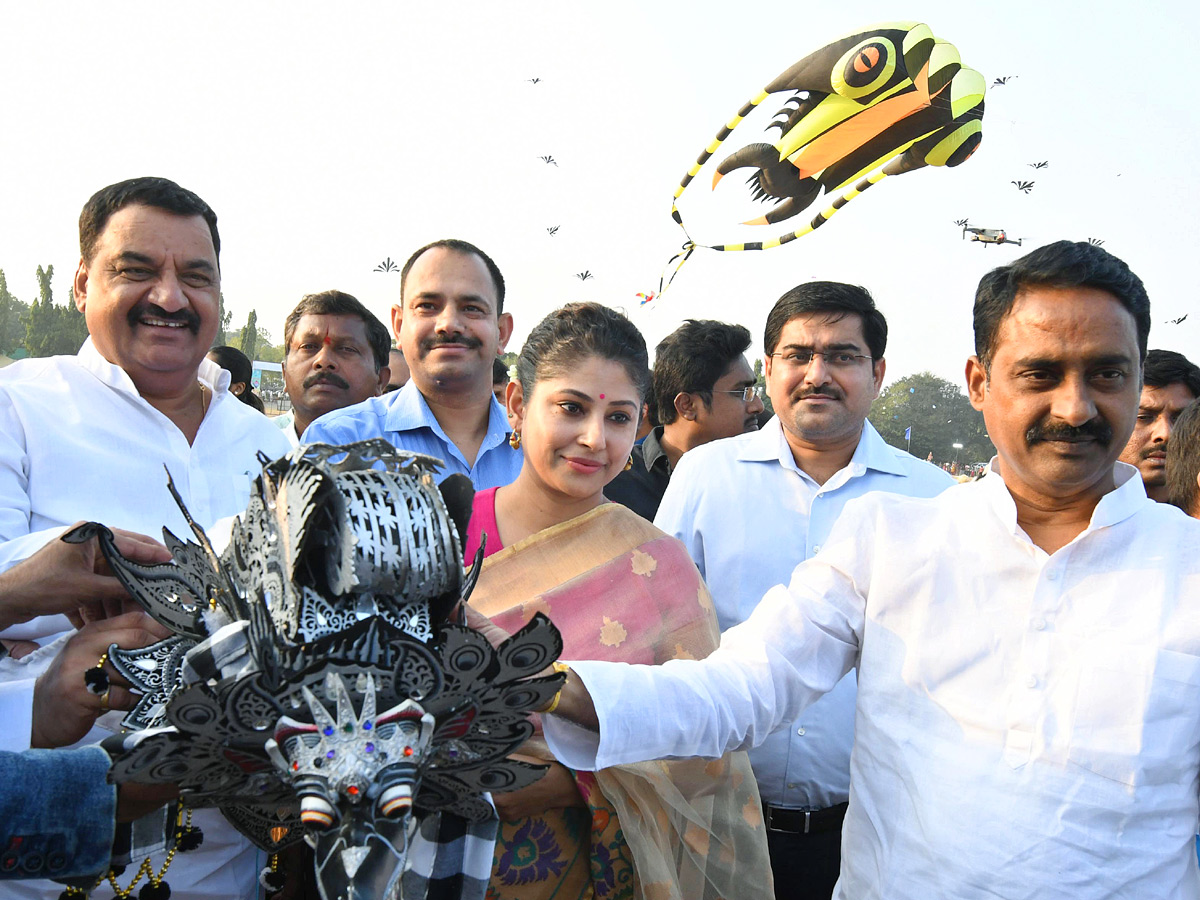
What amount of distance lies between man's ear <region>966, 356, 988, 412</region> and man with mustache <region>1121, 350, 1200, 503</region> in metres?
3.12

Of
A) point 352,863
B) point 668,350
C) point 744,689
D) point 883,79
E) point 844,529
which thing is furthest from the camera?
point 883,79

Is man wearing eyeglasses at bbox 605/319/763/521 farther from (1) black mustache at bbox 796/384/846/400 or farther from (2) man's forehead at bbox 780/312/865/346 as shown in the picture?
(1) black mustache at bbox 796/384/846/400

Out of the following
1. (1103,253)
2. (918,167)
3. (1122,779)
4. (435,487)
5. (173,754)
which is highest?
(918,167)

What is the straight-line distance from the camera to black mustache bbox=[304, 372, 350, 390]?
5.20 metres

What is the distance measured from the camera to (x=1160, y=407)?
489cm

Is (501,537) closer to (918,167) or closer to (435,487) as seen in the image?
(435,487)

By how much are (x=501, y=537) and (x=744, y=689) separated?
40.1 inches

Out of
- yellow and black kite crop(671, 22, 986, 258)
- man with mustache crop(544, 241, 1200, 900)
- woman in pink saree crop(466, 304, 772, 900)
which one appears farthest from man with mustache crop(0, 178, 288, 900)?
yellow and black kite crop(671, 22, 986, 258)

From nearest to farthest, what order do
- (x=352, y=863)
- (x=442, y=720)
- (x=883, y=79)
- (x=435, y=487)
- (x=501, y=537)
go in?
(x=352, y=863)
(x=442, y=720)
(x=435, y=487)
(x=501, y=537)
(x=883, y=79)

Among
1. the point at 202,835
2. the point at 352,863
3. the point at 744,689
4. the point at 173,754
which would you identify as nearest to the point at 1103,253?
the point at 744,689

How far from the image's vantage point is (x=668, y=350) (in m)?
5.67

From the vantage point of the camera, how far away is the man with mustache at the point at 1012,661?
1.96m

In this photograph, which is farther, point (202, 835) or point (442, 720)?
point (202, 835)

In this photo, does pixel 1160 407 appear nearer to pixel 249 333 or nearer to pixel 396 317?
pixel 396 317
